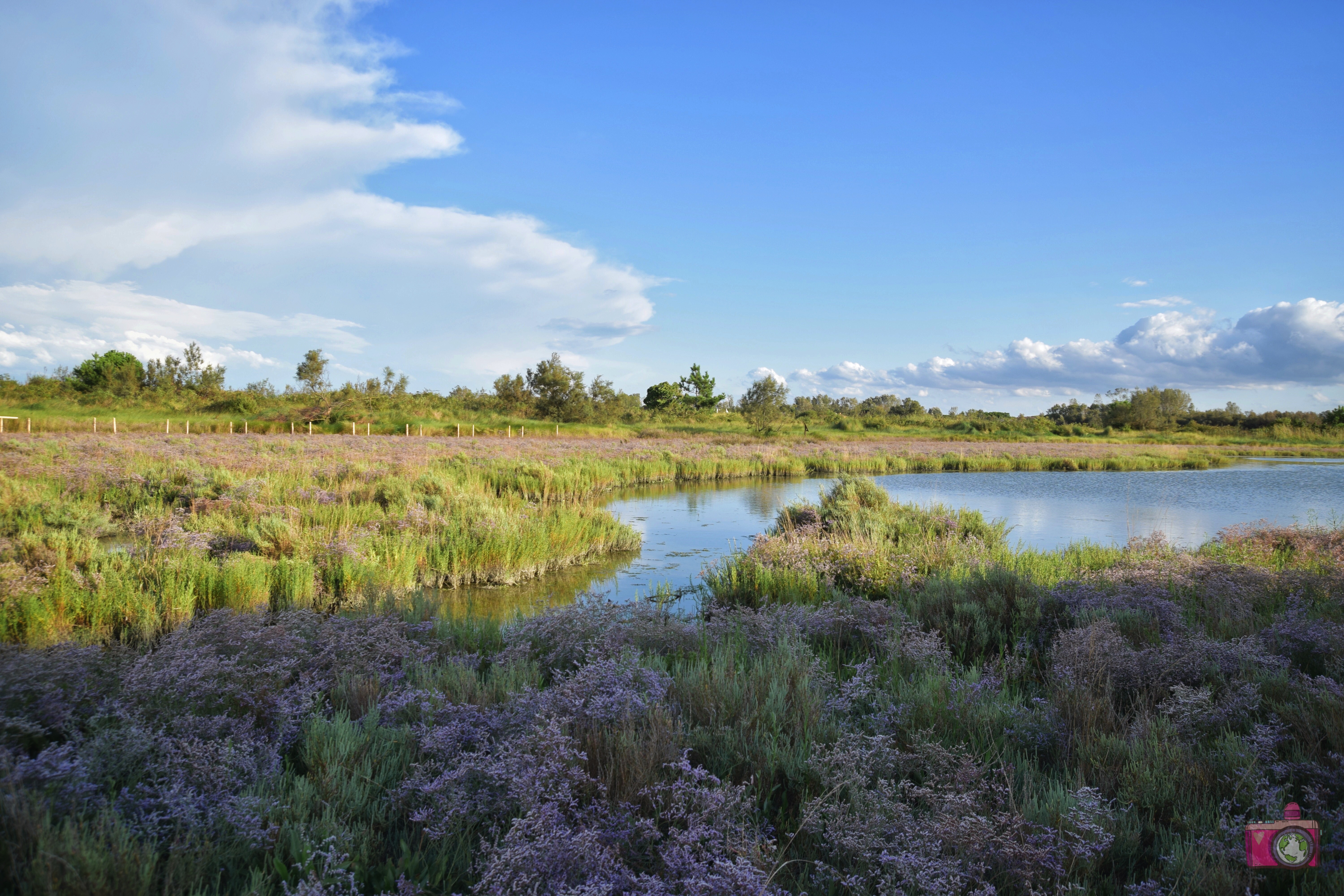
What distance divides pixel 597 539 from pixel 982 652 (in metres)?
7.25

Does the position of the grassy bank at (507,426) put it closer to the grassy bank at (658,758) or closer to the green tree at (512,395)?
the green tree at (512,395)

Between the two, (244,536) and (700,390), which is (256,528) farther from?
(700,390)

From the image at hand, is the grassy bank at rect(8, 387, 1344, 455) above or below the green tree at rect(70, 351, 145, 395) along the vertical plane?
below

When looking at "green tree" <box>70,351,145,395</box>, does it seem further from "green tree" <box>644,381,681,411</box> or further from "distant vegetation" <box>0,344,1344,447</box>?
"green tree" <box>644,381,681,411</box>

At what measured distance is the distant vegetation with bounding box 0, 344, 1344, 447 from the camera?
137 ft

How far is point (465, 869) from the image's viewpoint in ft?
8.28

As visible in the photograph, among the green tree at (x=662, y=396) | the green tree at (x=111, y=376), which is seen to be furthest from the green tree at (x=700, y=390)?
the green tree at (x=111, y=376)

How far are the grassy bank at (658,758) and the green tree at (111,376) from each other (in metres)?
59.8

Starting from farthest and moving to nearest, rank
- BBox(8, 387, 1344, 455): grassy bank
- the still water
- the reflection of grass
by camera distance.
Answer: BBox(8, 387, 1344, 455): grassy bank, the still water, the reflection of grass

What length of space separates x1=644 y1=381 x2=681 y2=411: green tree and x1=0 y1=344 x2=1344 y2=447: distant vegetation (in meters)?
6.33

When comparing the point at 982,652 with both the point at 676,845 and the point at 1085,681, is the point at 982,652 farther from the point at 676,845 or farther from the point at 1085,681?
the point at 676,845

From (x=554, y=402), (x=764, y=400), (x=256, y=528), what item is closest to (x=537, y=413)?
(x=554, y=402)

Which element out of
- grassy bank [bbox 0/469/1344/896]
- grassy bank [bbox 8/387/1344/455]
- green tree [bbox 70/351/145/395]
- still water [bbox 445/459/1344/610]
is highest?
green tree [bbox 70/351/145/395]

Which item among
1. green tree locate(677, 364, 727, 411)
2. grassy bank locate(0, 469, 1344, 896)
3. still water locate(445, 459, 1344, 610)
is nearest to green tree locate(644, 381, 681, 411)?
green tree locate(677, 364, 727, 411)
